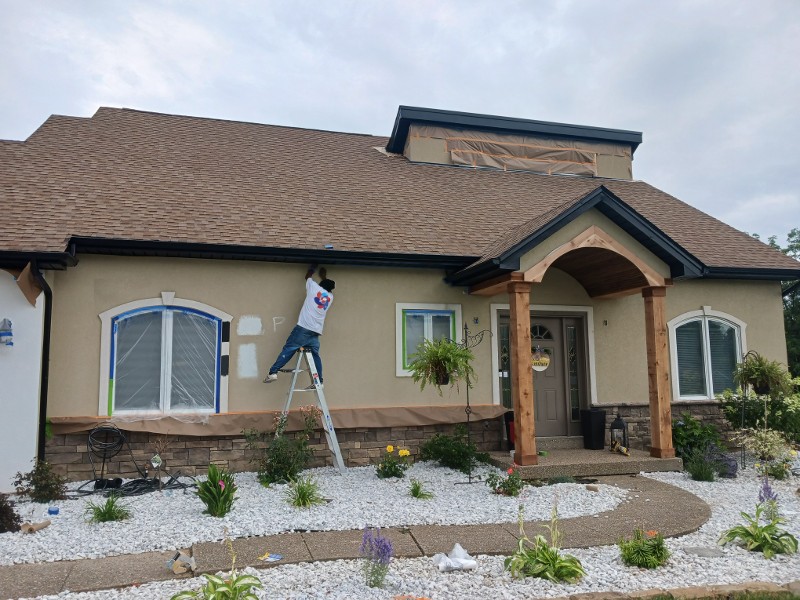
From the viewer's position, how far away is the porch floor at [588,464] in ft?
26.0

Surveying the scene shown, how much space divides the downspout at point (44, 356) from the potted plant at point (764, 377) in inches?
404

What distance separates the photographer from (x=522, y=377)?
319 inches

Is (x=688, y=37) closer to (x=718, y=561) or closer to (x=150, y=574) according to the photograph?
(x=718, y=561)

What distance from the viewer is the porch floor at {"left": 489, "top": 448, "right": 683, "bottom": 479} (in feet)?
26.0

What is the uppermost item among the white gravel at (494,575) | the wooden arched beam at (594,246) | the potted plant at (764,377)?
the wooden arched beam at (594,246)

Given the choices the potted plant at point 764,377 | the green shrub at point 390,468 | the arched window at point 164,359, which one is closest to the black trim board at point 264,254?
the arched window at point 164,359

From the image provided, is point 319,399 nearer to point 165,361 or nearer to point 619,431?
point 165,361

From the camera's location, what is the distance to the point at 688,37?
1127 centimetres

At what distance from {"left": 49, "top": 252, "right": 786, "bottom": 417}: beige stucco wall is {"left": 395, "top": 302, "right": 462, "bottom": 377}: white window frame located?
0.07m

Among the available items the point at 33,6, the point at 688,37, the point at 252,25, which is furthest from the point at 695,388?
the point at 33,6

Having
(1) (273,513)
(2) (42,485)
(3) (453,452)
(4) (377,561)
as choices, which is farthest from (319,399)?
(4) (377,561)

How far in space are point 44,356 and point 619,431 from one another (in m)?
8.74

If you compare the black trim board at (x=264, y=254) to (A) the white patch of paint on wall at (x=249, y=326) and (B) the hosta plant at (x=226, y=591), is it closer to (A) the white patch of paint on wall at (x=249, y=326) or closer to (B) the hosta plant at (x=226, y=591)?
(A) the white patch of paint on wall at (x=249, y=326)

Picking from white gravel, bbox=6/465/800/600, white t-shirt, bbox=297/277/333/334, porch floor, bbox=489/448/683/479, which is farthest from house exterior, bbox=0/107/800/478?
white gravel, bbox=6/465/800/600
